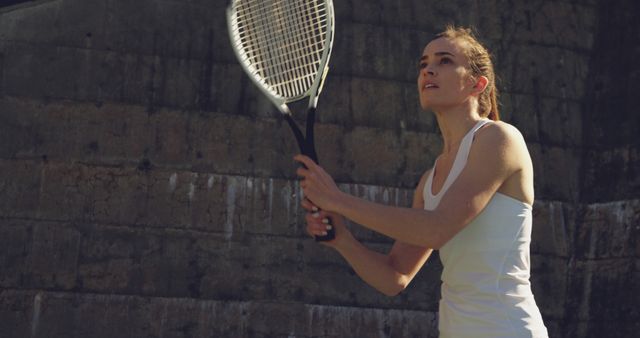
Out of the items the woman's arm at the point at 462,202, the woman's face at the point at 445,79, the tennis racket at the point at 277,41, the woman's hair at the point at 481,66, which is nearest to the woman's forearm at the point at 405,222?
the woman's arm at the point at 462,202

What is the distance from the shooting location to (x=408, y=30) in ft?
34.3

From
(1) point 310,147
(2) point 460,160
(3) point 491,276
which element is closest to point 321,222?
(1) point 310,147

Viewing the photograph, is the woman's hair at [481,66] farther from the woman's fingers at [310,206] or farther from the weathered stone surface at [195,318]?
the weathered stone surface at [195,318]

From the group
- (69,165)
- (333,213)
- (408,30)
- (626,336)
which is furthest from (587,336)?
(333,213)

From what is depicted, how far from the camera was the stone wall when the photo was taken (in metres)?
9.20

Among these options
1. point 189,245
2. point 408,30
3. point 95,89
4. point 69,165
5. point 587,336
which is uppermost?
point 408,30

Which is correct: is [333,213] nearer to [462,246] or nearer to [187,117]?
[462,246]

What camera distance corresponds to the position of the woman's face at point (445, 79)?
4055mm

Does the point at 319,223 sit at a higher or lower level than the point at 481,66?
lower

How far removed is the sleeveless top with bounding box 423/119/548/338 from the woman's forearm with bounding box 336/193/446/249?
0.39ft

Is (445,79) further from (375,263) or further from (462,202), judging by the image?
(375,263)

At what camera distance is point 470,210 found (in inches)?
144

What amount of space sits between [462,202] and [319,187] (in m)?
0.60

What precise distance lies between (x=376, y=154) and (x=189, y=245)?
2053 mm
